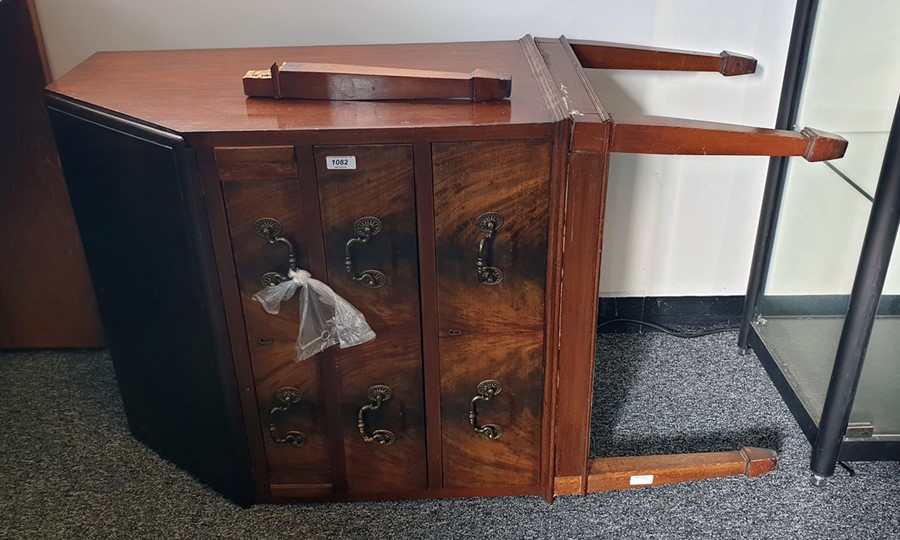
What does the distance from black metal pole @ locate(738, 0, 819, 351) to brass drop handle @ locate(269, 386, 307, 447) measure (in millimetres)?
963

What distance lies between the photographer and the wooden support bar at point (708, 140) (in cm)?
114

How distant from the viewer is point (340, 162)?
3.65 feet

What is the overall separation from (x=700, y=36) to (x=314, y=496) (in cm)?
108

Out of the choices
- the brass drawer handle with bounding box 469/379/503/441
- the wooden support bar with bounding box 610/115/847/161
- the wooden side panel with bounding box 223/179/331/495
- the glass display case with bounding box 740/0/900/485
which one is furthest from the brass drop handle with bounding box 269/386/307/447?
the glass display case with bounding box 740/0/900/485

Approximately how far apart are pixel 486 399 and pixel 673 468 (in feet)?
1.14

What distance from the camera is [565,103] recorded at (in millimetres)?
1162

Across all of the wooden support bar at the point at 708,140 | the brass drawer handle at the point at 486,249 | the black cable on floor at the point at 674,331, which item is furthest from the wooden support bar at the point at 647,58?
the black cable on floor at the point at 674,331

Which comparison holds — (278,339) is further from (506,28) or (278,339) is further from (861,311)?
(861,311)

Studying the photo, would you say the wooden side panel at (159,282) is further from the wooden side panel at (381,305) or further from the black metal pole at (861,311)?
the black metal pole at (861,311)

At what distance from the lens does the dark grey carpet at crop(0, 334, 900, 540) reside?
1354 mm

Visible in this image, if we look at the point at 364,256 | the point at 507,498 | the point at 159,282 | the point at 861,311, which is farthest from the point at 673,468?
the point at 159,282

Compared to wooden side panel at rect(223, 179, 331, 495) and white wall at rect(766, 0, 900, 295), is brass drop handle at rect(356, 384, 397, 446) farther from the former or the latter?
white wall at rect(766, 0, 900, 295)

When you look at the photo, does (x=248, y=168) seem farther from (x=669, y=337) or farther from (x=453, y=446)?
(x=669, y=337)

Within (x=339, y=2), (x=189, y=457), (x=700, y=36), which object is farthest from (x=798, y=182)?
(x=189, y=457)
